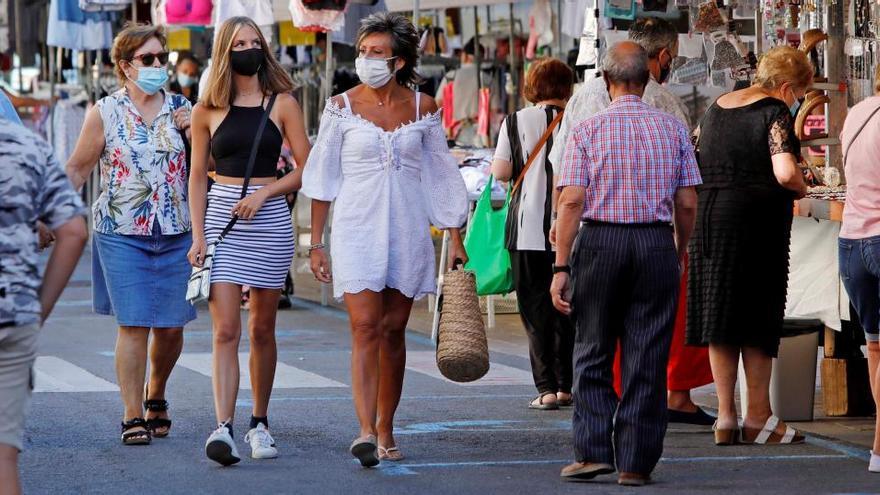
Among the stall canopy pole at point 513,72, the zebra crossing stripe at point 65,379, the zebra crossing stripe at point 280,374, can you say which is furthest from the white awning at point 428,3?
the zebra crossing stripe at point 65,379

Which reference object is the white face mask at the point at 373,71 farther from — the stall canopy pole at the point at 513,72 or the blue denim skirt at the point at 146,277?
the stall canopy pole at the point at 513,72

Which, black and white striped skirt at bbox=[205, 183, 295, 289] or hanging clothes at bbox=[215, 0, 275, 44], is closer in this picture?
black and white striped skirt at bbox=[205, 183, 295, 289]

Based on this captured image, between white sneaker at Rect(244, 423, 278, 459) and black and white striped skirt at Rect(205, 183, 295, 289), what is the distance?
0.66m

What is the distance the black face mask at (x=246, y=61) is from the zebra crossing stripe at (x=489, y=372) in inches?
131

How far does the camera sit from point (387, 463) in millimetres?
8023

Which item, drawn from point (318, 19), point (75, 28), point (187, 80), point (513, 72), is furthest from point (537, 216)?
point (75, 28)

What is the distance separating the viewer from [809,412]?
9.42m

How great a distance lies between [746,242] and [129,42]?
3.14 m

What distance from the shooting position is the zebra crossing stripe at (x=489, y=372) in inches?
442

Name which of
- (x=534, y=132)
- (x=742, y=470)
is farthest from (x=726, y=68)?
(x=742, y=470)

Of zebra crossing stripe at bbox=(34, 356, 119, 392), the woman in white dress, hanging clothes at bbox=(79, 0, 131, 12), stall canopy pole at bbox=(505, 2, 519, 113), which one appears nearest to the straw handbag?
the woman in white dress

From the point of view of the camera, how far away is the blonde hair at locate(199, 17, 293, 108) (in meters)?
8.20

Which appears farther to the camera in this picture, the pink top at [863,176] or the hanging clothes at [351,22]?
the hanging clothes at [351,22]

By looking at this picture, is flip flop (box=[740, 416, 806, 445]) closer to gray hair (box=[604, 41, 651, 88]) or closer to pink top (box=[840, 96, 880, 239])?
pink top (box=[840, 96, 880, 239])
